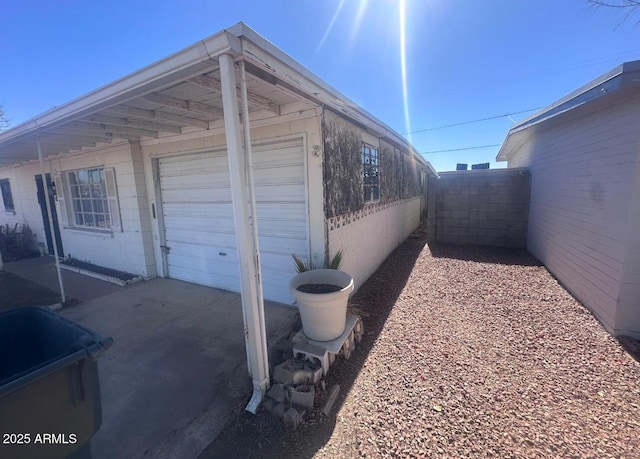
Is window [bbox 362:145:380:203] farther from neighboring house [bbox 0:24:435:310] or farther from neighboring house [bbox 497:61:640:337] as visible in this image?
neighboring house [bbox 497:61:640:337]

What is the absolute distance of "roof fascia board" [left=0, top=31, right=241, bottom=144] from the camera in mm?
1723

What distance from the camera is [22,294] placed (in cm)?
457

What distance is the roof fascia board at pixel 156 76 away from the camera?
1723 millimetres

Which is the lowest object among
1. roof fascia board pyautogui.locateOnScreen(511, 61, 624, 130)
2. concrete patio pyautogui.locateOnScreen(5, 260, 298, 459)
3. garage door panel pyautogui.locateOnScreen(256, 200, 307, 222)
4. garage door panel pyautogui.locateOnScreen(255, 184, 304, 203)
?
concrete patio pyautogui.locateOnScreen(5, 260, 298, 459)

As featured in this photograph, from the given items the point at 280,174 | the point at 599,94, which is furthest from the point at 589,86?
the point at 280,174

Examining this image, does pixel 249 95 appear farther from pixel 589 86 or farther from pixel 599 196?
pixel 599 196

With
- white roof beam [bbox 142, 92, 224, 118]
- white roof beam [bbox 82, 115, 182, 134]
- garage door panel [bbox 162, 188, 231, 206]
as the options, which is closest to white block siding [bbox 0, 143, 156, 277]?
garage door panel [bbox 162, 188, 231, 206]

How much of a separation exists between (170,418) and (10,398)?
1.17m

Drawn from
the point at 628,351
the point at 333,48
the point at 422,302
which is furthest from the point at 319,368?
the point at 333,48

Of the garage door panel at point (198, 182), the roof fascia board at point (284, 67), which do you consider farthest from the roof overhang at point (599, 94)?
the garage door panel at point (198, 182)

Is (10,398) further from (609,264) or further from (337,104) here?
(609,264)

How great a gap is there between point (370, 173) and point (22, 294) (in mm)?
6660

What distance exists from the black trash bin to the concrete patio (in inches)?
20.9

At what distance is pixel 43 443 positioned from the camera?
48.2 inches
